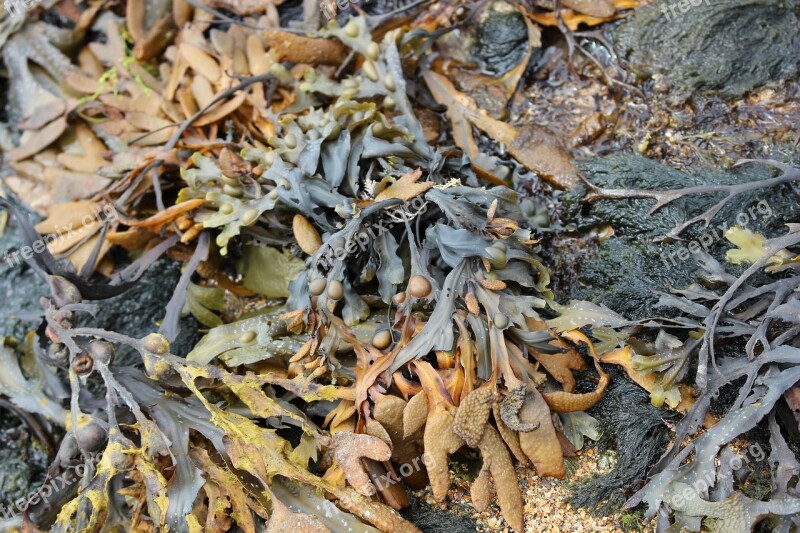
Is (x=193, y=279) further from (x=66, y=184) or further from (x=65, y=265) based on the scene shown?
(x=66, y=184)

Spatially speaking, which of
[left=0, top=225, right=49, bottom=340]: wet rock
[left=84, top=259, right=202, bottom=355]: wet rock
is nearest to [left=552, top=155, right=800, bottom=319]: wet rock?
[left=84, top=259, right=202, bottom=355]: wet rock

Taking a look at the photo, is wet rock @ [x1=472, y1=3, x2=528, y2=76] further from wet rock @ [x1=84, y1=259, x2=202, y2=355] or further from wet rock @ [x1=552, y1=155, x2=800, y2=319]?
wet rock @ [x1=84, y1=259, x2=202, y2=355]

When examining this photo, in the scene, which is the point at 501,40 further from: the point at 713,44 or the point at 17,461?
the point at 17,461

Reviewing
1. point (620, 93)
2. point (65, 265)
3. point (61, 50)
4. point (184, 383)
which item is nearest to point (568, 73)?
point (620, 93)

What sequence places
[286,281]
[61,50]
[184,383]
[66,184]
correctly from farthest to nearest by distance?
[61,50], [66,184], [286,281], [184,383]

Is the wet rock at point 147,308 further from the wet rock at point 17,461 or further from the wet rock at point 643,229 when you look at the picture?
the wet rock at point 643,229
